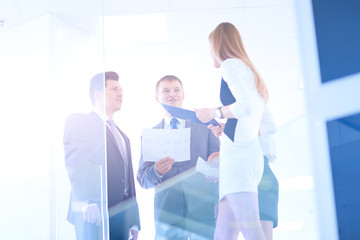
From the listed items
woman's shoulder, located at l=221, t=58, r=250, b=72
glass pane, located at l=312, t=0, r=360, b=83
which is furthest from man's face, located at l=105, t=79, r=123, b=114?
glass pane, located at l=312, t=0, r=360, b=83

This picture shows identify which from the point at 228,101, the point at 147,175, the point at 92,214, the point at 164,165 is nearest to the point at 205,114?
the point at 228,101

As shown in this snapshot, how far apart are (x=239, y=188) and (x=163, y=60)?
3.71 feet

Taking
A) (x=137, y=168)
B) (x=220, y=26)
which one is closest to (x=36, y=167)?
(x=137, y=168)

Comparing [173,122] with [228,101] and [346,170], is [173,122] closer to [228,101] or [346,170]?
[228,101]

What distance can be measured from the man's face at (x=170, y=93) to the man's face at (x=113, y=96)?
0.24 meters

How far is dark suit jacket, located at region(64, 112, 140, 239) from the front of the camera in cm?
219

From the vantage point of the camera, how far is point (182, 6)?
3.01m

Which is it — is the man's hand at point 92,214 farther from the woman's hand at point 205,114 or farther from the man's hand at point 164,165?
the woman's hand at point 205,114

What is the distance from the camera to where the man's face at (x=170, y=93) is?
8.69 feet

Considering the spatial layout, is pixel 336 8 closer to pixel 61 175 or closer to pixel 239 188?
pixel 239 188

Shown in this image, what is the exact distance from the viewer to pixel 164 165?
2.46 meters

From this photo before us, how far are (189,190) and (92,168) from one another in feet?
1.93

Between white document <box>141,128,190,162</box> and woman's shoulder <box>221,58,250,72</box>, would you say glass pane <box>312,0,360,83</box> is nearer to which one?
woman's shoulder <box>221,58,250,72</box>

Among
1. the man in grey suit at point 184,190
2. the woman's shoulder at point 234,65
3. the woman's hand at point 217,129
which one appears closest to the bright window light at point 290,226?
the man in grey suit at point 184,190
